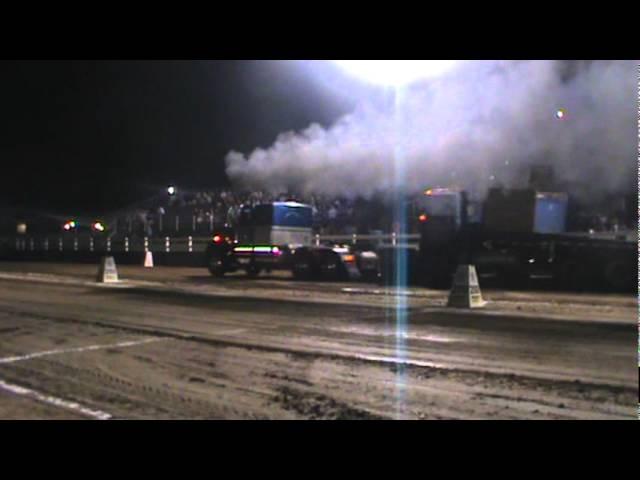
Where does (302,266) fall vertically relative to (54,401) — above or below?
above

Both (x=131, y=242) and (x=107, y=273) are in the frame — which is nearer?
(x=107, y=273)

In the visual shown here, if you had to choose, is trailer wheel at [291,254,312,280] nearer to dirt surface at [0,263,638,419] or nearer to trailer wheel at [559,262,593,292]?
dirt surface at [0,263,638,419]

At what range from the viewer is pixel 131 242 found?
1173 inches

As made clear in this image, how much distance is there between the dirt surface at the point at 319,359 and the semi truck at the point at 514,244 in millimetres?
1938

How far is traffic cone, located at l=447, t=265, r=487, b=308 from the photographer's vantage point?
37.9 feet

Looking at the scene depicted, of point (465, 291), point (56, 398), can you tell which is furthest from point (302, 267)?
point (56, 398)

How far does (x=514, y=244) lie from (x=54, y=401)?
12436mm

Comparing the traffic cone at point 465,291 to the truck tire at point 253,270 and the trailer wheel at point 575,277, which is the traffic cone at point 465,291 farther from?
the truck tire at point 253,270

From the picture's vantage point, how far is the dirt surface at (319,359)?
5266mm

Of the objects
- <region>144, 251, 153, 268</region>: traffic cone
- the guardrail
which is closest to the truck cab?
the guardrail

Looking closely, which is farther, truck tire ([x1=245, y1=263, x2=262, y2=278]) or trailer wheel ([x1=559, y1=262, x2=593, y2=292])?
truck tire ([x1=245, y1=263, x2=262, y2=278])

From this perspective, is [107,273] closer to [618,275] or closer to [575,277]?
[575,277]

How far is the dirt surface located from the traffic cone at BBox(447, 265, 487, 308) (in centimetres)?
33

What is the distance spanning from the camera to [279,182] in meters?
21.1
